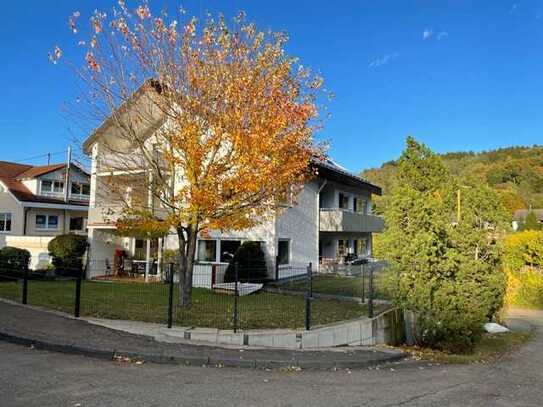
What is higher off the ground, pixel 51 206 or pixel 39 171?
pixel 39 171

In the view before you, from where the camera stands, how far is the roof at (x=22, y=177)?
1384 inches

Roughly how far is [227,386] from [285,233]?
53.0 feet

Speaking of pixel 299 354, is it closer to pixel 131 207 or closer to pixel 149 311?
pixel 149 311

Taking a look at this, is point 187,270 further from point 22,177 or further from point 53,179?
point 22,177

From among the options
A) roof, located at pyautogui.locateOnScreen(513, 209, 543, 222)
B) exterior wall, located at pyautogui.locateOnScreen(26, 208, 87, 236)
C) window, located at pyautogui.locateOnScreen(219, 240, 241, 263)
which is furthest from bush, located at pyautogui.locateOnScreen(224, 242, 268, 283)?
roof, located at pyautogui.locateOnScreen(513, 209, 543, 222)

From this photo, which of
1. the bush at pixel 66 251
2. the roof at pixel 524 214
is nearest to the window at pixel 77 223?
the bush at pixel 66 251

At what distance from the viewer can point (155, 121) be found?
1296 centimetres

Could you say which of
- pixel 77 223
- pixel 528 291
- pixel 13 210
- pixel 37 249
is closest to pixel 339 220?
pixel 528 291

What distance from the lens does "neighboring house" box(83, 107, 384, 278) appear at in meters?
21.3

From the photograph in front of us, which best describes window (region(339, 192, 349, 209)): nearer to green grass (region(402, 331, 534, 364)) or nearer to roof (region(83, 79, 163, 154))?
green grass (region(402, 331, 534, 364))

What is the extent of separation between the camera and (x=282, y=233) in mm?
22312

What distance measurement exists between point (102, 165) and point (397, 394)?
10997 mm

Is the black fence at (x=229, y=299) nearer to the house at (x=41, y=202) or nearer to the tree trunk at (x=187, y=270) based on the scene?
the tree trunk at (x=187, y=270)

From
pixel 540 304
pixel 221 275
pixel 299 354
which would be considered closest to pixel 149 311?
pixel 299 354
